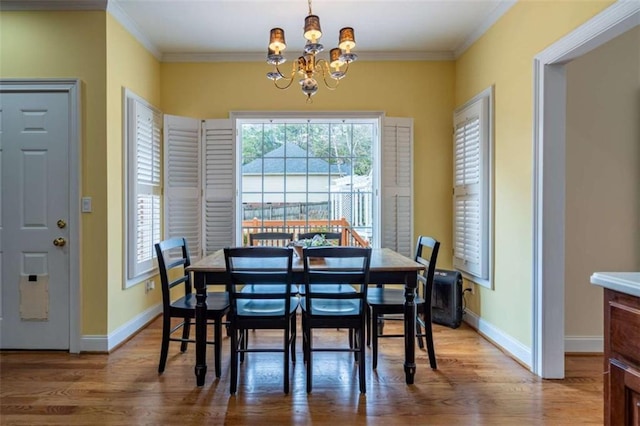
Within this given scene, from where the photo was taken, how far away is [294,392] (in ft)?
7.55

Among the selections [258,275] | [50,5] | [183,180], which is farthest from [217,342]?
[50,5]

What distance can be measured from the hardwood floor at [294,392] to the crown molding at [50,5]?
2712 mm

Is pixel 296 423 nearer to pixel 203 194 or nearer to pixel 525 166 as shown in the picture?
pixel 525 166

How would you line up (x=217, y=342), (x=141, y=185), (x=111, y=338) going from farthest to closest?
(x=141, y=185) < (x=111, y=338) < (x=217, y=342)

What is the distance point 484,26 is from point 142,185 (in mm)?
3451

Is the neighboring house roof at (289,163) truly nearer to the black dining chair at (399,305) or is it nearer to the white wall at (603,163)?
the black dining chair at (399,305)

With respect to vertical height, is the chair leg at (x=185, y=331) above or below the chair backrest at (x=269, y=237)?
below

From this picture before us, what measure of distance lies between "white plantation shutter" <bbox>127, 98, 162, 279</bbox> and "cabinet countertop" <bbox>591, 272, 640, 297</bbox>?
3.27m

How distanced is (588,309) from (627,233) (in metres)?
0.66

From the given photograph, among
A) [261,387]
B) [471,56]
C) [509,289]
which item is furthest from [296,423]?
[471,56]

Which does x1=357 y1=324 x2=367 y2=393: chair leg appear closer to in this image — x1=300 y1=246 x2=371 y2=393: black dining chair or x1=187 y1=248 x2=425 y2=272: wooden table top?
x1=300 y1=246 x2=371 y2=393: black dining chair

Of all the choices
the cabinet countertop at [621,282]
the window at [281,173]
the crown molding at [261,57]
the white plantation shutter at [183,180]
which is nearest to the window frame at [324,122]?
the window at [281,173]

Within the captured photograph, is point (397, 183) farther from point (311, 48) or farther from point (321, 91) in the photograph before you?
point (311, 48)

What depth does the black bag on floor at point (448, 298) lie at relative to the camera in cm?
349
